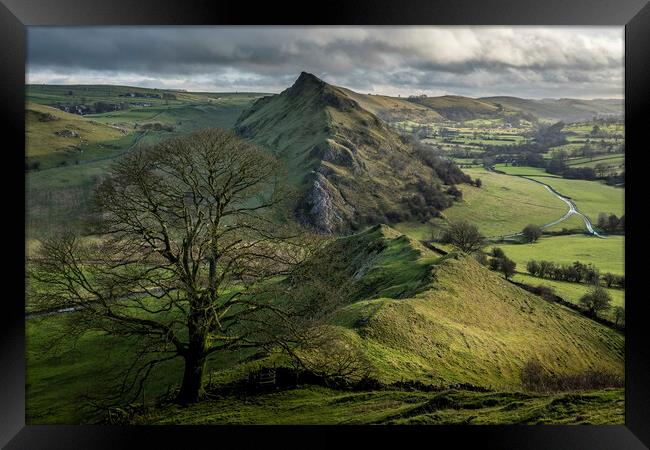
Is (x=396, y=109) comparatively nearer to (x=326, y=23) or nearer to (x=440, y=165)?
(x=440, y=165)

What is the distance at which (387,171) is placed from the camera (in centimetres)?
3809

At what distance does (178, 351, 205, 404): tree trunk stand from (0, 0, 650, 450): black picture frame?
1062 mm

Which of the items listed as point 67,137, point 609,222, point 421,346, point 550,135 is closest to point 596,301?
point 421,346

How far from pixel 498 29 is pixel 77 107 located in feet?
65.0

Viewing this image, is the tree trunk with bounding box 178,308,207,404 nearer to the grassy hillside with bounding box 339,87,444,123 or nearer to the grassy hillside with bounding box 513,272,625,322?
the grassy hillside with bounding box 513,272,625,322

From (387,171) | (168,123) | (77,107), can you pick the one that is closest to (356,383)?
(168,123)

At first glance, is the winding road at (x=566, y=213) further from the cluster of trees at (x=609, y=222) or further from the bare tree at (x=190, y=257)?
the bare tree at (x=190, y=257)

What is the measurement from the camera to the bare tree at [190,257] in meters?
10.3

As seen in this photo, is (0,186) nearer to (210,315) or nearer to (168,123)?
(210,315)

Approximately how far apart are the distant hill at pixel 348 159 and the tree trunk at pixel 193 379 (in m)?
18.3

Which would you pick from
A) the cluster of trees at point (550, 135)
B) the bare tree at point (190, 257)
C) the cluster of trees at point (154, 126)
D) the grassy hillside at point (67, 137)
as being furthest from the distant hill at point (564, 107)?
the grassy hillside at point (67, 137)

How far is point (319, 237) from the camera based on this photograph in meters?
12.4

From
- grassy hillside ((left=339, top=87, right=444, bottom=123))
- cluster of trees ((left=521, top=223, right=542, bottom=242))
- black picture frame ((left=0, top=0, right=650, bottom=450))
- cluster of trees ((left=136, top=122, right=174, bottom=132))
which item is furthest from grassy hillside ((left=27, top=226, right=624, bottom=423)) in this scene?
cluster of trees ((left=521, top=223, right=542, bottom=242))

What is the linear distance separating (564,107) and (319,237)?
17169 mm
